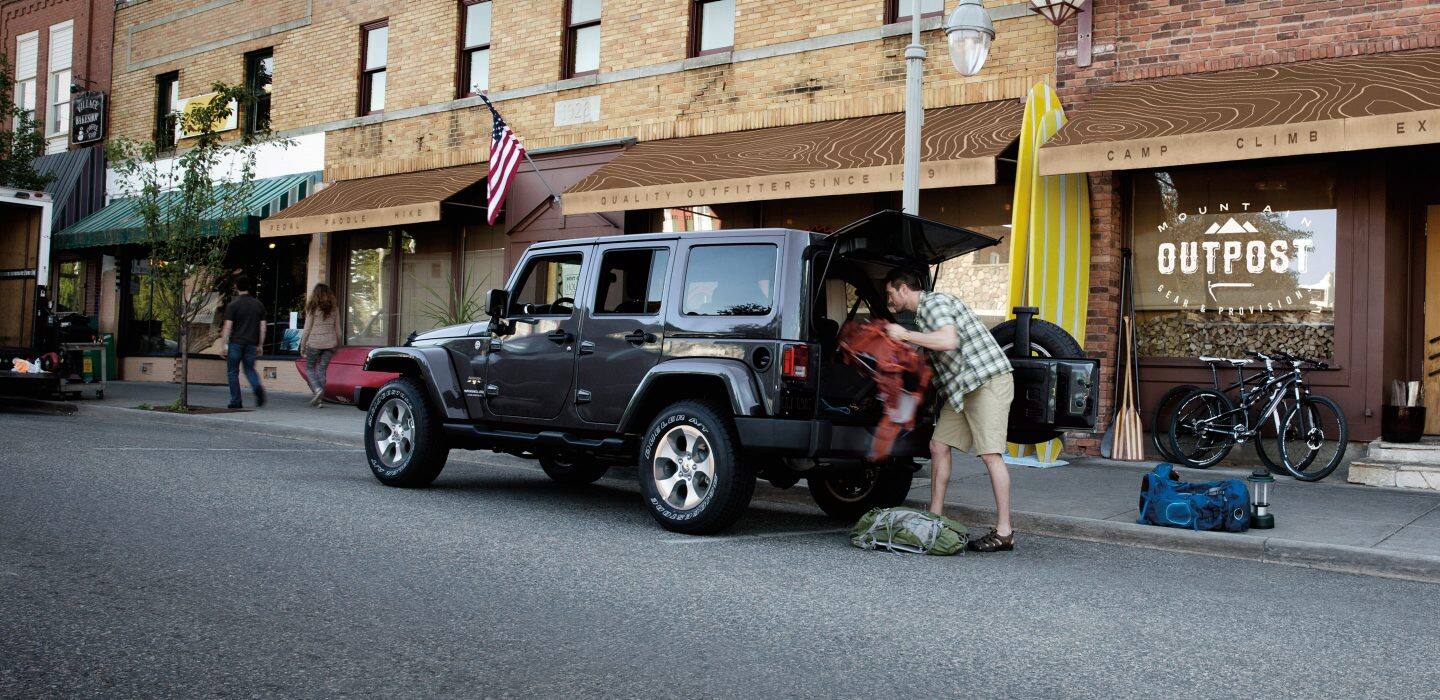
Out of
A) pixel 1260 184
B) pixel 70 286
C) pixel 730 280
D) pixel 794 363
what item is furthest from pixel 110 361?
pixel 1260 184

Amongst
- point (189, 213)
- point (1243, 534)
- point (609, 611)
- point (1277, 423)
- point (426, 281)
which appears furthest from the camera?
point (426, 281)

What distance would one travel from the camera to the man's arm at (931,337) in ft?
21.2

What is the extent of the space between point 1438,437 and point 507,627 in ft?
30.6

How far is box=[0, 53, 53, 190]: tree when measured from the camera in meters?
23.0

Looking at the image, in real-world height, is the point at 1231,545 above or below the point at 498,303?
below

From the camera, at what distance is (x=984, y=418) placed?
6641mm

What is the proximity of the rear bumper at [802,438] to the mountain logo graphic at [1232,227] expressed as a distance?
241 inches

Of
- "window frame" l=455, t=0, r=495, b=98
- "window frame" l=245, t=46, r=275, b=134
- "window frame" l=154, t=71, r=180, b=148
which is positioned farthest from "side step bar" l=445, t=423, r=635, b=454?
"window frame" l=154, t=71, r=180, b=148

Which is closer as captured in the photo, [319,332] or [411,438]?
[411,438]

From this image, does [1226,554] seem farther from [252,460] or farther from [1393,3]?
[252,460]

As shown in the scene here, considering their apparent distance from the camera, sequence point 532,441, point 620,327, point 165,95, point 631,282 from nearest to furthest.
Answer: point 620,327, point 631,282, point 532,441, point 165,95

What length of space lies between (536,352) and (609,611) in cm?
324

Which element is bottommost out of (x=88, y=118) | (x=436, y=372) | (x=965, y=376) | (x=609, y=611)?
(x=609, y=611)

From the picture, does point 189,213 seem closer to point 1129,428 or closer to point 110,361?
point 110,361
